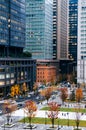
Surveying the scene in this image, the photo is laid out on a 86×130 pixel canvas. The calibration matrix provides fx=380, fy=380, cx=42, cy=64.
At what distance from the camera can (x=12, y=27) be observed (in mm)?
156000

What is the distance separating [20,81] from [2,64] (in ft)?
60.8

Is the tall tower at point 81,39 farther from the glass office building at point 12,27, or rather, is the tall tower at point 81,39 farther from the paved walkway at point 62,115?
the paved walkway at point 62,115

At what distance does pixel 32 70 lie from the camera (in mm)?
175125

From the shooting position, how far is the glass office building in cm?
14762

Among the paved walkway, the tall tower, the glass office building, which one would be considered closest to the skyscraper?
the glass office building

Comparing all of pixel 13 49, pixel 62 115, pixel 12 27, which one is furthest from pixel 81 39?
pixel 62 115

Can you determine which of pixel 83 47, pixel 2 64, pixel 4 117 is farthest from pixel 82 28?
pixel 4 117

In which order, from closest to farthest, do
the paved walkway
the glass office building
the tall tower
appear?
the paved walkway
the glass office building
the tall tower

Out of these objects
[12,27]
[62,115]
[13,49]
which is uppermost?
[12,27]

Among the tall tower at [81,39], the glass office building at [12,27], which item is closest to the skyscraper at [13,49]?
the glass office building at [12,27]

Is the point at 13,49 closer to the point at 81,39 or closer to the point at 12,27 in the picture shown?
the point at 12,27

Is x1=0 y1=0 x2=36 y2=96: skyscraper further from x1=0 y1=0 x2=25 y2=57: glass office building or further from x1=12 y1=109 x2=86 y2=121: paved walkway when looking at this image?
x1=12 y1=109 x2=86 y2=121: paved walkway

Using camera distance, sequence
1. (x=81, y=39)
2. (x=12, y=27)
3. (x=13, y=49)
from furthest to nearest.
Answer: (x=81, y=39)
(x=13, y=49)
(x=12, y=27)

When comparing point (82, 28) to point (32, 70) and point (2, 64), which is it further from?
point (2, 64)
